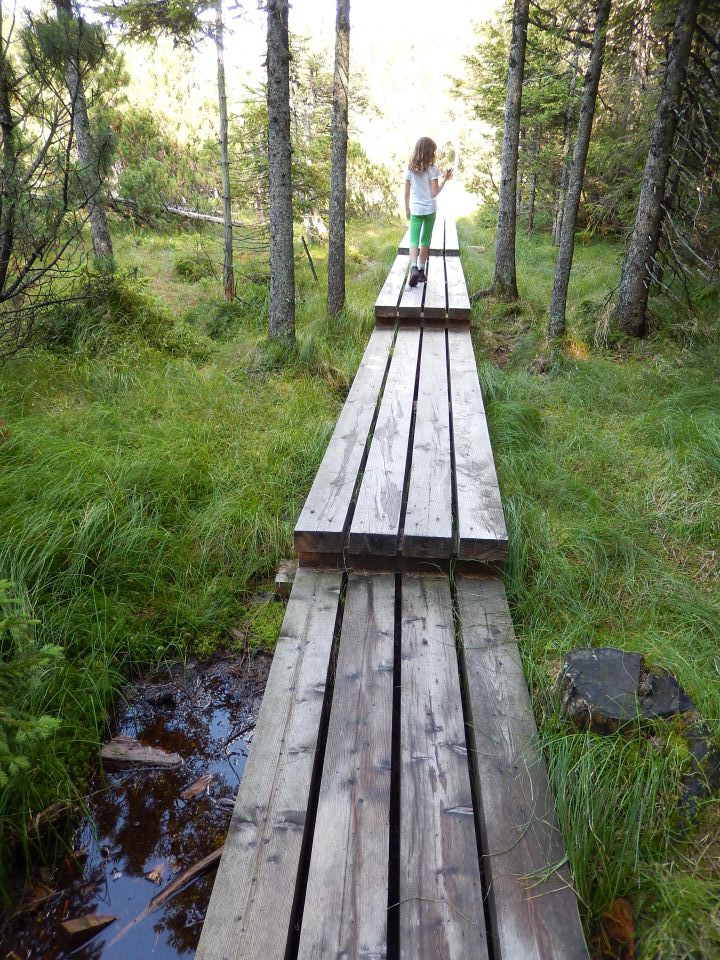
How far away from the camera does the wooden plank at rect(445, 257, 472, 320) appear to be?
6895mm

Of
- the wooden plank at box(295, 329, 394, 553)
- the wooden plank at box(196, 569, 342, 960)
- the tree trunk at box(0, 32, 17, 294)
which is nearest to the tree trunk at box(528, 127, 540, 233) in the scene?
the wooden plank at box(295, 329, 394, 553)

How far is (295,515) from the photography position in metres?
3.97

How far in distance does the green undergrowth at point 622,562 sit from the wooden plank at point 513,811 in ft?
0.25

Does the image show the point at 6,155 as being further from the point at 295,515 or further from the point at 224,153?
the point at 224,153

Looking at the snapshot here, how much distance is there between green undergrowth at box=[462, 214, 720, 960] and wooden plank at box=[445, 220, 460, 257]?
13.4 ft

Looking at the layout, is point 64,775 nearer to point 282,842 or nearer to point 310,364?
point 282,842

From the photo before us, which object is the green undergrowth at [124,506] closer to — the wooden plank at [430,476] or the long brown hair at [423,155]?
the wooden plank at [430,476]

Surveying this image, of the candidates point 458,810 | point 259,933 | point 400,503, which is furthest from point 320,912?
point 400,503

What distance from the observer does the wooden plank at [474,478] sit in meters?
3.00

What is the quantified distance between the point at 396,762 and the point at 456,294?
6.65 m

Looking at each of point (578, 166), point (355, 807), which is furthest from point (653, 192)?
point (355, 807)

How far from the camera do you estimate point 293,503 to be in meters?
4.08

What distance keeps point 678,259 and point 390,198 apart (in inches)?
592

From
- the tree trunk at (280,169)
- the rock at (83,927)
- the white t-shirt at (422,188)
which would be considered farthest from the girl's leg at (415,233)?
the rock at (83,927)
